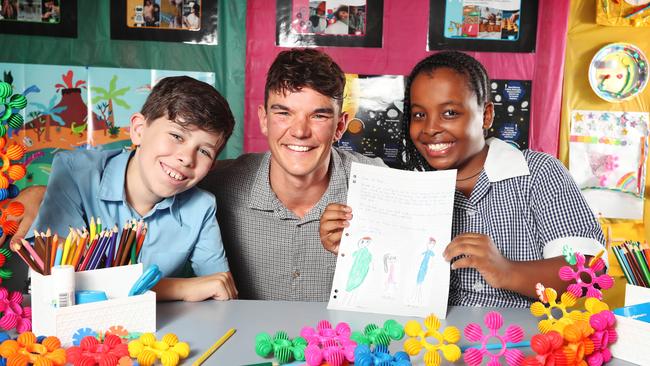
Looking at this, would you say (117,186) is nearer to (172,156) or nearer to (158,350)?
(172,156)

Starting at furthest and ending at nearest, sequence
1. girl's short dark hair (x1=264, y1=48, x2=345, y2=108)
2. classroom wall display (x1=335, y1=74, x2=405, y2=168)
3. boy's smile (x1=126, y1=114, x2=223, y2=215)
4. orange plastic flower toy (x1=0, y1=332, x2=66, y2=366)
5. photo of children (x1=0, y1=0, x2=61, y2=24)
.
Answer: classroom wall display (x1=335, y1=74, x2=405, y2=168), photo of children (x1=0, y1=0, x2=61, y2=24), girl's short dark hair (x1=264, y1=48, x2=345, y2=108), boy's smile (x1=126, y1=114, x2=223, y2=215), orange plastic flower toy (x1=0, y1=332, x2=66, y2=366)

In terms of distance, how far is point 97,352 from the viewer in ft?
3.06

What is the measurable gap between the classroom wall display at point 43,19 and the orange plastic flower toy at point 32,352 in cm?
196

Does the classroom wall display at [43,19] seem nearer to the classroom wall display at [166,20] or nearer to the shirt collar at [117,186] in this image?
the classroom wall display at [166,20]

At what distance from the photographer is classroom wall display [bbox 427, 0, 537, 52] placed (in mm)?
2633

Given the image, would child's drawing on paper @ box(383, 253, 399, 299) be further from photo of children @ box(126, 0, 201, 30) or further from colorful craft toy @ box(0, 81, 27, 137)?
photo of children @ box(126, 0, 201, 30)

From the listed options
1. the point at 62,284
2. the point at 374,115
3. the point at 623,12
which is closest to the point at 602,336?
the point at 62,284

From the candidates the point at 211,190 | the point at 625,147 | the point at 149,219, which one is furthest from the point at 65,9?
the point at 625,147

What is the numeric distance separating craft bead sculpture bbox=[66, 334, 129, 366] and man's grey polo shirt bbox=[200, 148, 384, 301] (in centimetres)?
82

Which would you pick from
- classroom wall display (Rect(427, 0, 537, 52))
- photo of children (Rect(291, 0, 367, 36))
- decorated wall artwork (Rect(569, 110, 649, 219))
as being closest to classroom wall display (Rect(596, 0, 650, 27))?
classroom wall display (Rect(427, 0, 537, 52))

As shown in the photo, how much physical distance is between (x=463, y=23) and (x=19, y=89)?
195 cm

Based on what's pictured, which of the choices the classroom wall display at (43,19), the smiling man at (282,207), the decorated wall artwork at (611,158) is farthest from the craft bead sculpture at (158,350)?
the decorated wall artwork at (611,158)

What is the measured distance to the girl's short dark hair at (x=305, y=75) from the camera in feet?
5.38

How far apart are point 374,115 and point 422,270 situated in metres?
1.46
